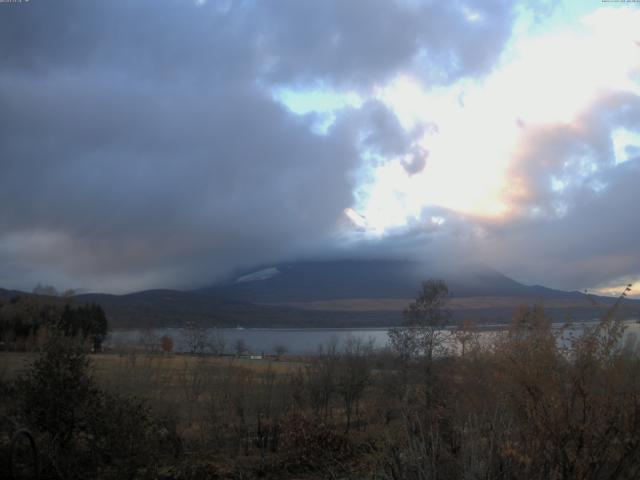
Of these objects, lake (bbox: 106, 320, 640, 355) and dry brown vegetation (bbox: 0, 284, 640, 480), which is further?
lake (bbox: 106, 320, 640, 355)

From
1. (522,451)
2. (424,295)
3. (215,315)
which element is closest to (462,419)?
(522,451)

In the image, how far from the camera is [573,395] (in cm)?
581

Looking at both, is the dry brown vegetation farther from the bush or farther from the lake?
the lake

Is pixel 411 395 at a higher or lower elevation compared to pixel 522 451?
lower

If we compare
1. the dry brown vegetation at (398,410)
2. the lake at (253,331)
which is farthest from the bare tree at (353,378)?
the lake at (253,331)

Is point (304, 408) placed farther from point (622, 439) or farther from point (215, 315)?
point (215, 315)

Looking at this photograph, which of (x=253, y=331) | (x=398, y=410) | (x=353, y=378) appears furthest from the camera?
(x=253, y=331)

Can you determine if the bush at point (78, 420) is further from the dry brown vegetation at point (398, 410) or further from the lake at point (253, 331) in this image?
the lake at point (253, 331)

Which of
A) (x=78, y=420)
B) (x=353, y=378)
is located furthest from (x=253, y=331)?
(x=78, y=420)

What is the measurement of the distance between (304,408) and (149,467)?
9.44 metres

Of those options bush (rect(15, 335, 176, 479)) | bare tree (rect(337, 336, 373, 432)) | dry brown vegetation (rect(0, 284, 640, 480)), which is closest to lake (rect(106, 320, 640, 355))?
dry brown vegetation (rect(0, 284, 640, 480))

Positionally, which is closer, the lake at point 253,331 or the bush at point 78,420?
the bush at point 78,420

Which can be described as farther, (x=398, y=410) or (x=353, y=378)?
(x=353, y=378)

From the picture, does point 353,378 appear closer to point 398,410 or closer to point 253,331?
point 398,410
